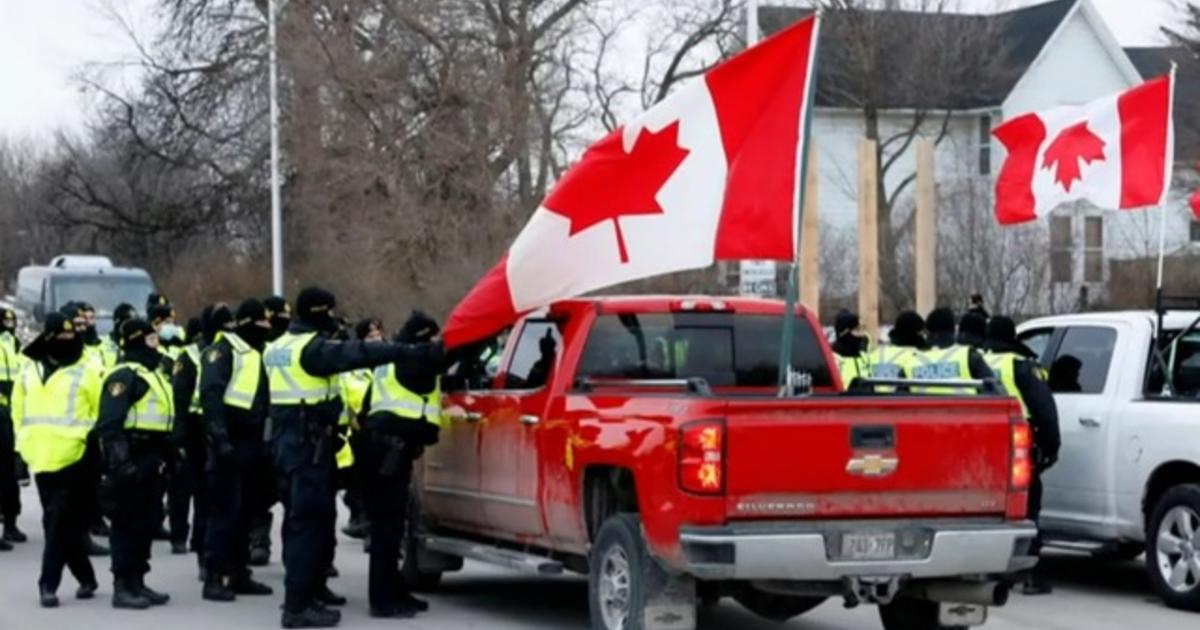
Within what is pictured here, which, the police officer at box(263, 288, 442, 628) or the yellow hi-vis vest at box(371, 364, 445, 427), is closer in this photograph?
the police officer at box(263, 288, 442, 628)

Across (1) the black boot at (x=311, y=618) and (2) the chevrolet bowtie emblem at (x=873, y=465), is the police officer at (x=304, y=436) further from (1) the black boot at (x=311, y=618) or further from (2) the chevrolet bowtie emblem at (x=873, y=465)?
(2) the chevrolet bowtie emblem at (x=873, y=465)

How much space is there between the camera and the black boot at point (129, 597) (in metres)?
13.2

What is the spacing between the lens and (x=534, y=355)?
12.3 m

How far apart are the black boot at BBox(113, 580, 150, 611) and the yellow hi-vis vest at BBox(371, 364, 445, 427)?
2.12 metres

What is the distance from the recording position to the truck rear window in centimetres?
1182

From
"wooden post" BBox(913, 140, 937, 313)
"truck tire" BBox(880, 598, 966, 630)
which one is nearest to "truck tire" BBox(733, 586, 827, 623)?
"truck tire" BBox(880, 598, 966, 630)

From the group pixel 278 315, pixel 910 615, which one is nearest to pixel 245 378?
pixel 278 315

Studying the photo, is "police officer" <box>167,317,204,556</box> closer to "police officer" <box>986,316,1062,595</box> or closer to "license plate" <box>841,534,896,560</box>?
"police officer" <box>986,316,1062,595</box>

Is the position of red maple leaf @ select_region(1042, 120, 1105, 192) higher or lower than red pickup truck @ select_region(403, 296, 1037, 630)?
higher

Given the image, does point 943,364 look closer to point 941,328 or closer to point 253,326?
point 941,328

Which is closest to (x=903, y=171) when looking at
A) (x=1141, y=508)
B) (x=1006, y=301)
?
(x=1006, y=301)

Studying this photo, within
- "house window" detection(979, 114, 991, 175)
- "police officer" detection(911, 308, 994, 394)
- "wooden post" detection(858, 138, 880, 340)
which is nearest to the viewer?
"police officer" detection(911, 308, 994, 394)

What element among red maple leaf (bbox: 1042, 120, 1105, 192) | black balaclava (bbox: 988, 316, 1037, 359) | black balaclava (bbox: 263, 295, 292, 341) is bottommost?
black balaclava (bbox: 988, 316, 1037, 359)

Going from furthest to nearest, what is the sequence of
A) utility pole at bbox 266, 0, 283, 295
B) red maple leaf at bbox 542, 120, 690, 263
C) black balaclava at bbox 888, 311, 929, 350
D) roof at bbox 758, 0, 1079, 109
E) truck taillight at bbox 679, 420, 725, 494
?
roof at bbox 758, 0, 1079, 109, utility pole at bbox 266, 0, 283, 295, black balaclava at bbox 888, 311, 929, 350, red maple leaf at bbox 542, 120, 690, 263, truck taillight at bbox 679, 420, 725, 494
